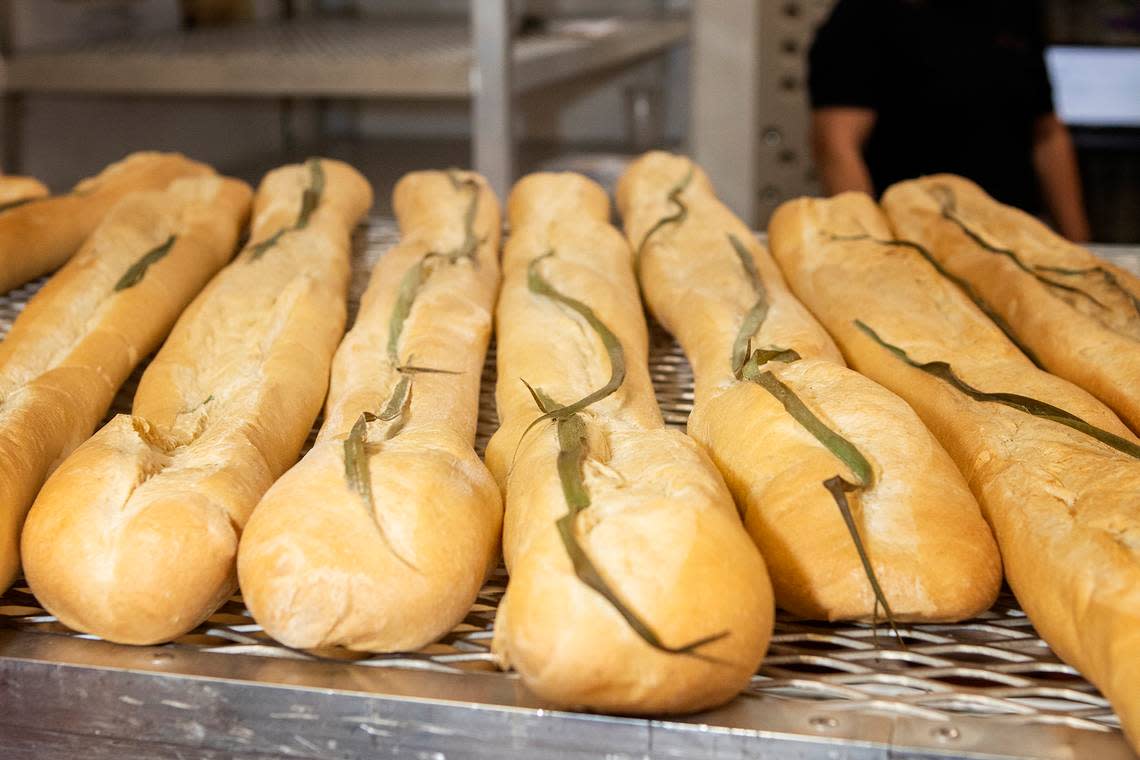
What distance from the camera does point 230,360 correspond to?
105 cm

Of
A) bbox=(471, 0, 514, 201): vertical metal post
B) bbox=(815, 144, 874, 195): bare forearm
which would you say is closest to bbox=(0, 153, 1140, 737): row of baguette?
bbox=(471, 0, 514, 201): vertical metal post

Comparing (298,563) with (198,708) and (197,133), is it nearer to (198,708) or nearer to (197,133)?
(198,708)

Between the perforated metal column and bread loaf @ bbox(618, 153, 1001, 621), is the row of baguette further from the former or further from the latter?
the perforated metal column

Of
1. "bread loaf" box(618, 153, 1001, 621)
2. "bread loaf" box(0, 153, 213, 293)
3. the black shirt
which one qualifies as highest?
the black shirt

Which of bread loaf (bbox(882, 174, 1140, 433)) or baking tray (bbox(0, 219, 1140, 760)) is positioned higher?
bread loaf (bbox(882, 174, 1140, 433))

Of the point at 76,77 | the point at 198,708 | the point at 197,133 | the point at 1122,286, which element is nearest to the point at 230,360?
the point at 198,708

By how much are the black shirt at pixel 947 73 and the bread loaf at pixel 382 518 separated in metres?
1.77

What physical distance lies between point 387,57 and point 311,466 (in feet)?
5.01

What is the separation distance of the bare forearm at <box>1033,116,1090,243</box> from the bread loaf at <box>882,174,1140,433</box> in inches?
42.9

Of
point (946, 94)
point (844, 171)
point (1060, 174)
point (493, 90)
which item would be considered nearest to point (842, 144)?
point (844, 171)

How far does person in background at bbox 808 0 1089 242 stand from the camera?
8.13 ft

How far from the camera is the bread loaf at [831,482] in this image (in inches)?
28.9

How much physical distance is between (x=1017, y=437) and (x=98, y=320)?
2.90 ft

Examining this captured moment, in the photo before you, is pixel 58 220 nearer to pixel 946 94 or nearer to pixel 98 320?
pixel 98 320
